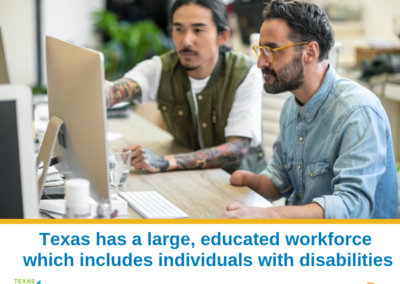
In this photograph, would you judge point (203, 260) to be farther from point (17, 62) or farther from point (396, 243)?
point (17, 62)

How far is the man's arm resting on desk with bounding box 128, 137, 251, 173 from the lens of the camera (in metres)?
1.85

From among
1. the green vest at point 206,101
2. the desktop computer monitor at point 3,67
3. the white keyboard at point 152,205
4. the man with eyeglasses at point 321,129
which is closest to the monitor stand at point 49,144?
the white keyboard at point 152,205

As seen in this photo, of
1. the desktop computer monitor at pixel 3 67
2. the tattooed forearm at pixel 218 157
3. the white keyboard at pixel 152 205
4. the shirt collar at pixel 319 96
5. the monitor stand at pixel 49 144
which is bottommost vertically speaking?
the white keyboard at pixel 152 205

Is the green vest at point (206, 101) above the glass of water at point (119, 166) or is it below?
above

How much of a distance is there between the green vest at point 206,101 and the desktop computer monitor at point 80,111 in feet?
2.99

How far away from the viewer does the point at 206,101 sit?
2252 mm

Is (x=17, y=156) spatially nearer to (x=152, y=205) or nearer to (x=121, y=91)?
(x=152, y=205)

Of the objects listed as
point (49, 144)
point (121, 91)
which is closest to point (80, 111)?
point (49, 144)

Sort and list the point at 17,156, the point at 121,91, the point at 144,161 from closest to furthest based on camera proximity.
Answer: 1. the point at 17,156
2. the point at 144,161
3. the point at 121,91

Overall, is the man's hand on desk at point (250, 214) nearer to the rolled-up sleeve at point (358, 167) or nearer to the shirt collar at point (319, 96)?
the rolled-up sleeve at point (358, 167)

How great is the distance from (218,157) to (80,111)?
87 centimetres

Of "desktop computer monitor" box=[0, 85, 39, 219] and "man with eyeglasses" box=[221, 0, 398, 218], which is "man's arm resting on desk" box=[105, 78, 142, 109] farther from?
"desktop computer monitor" box=[0, 85, 39, 219]

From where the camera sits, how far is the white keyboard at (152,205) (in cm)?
141

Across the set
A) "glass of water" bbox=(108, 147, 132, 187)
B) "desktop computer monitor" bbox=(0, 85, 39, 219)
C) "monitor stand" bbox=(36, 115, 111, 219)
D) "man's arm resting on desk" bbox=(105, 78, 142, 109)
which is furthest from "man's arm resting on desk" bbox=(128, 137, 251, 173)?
"desktop computer monitor" bbox=(0, 85, 39, 219)
